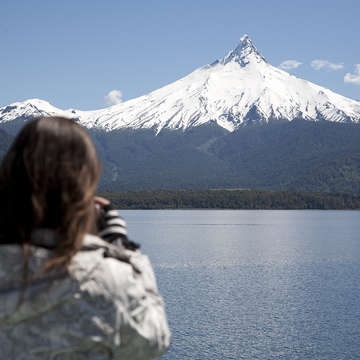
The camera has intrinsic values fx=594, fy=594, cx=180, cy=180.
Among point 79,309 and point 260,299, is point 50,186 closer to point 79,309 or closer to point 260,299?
point 79,309

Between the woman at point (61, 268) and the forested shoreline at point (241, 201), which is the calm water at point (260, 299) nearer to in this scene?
the woman at point (61, 268)

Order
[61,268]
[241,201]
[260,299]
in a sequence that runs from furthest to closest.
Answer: [241,201] → [260,299] → [61,268]

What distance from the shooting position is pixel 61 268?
6.73 ft

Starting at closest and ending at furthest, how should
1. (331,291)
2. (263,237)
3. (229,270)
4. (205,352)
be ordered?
(205,352), (331,291), (229,270), (263,237)

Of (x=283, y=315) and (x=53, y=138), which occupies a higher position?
(x=53, y=138)

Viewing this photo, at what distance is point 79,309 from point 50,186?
45 cm

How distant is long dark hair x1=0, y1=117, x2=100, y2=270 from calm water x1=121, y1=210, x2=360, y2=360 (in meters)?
22.3

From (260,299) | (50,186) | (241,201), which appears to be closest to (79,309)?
(50,186)

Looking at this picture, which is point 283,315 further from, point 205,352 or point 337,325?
point 205,352

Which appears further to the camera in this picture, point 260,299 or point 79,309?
point 260,299

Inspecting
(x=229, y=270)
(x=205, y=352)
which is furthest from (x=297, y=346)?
(x=229, y=270)

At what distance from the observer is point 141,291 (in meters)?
2.18

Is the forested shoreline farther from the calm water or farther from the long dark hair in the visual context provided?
the long dark hair

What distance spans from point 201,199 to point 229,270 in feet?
425
